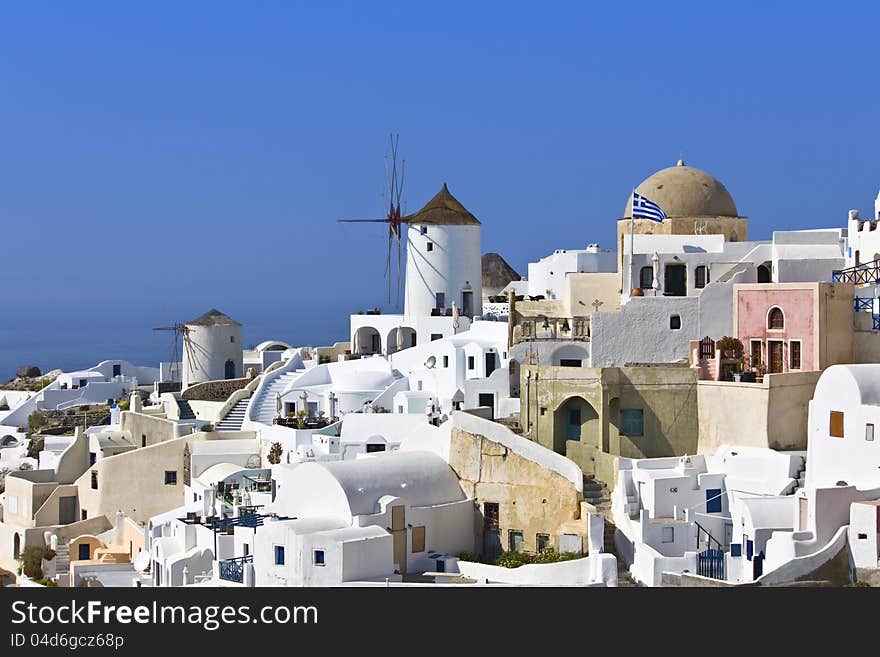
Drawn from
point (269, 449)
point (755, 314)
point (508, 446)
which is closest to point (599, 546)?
point (508, 446)

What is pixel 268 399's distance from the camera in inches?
1655

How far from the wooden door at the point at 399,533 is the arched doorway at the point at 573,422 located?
3.71 meters

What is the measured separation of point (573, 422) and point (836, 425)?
18.7 feet

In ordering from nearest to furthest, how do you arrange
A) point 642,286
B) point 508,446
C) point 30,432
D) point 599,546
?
1. point 599,546
2. point 508,446
3. point 642,286
4. point 30,432

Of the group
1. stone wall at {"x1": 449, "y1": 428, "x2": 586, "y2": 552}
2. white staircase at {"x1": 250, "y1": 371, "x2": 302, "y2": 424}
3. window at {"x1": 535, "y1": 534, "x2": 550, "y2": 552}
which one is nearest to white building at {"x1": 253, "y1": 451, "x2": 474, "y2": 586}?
stone wall at {"x1": 449, "y1": 428, "x2": 586, "y2": 552}

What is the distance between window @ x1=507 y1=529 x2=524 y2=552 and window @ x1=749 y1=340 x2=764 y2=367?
18.7 feet

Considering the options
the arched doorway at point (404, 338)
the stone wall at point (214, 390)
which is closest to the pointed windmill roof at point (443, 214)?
the arched doorway at point (404, 338)

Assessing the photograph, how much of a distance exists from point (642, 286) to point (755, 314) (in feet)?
16.0

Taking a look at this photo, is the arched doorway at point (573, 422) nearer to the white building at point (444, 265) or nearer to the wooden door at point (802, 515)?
the wooden door at point (802, 515)

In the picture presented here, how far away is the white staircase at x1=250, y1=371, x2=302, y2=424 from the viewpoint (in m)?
41.1

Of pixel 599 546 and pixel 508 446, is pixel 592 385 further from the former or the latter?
pixel 599 546
